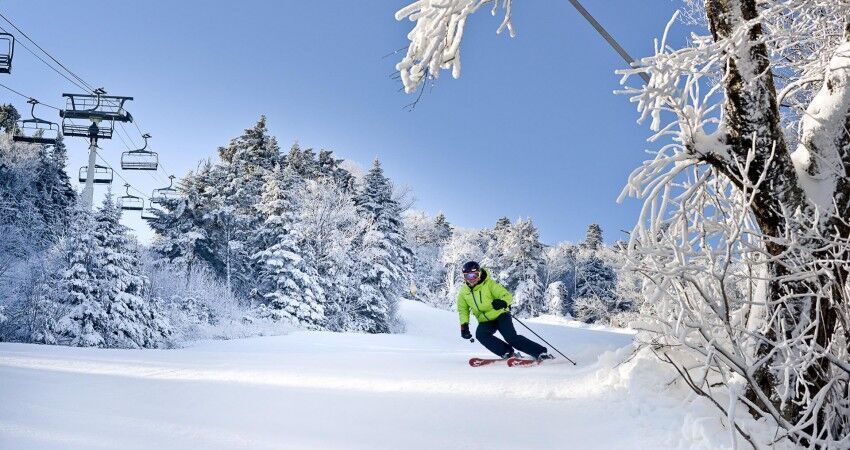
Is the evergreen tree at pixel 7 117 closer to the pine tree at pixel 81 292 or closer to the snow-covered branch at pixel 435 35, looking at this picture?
the pine tree at pixel 81 292

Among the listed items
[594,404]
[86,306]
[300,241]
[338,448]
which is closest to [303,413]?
[338,448]

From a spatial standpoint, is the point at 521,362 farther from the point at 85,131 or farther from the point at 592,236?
the point at 592,236

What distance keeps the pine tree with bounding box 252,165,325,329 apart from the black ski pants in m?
18.4

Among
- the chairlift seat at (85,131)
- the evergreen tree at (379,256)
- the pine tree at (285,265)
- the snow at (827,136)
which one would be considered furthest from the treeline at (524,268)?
the snow at (827,136)

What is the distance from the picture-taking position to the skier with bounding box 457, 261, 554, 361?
21.5ft

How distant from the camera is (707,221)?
2967 mm

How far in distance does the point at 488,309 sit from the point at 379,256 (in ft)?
72.4

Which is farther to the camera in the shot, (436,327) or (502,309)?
(436,327)

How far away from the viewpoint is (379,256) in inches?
1121

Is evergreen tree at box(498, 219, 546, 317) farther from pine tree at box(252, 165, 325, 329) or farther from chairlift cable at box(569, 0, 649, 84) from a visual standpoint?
chairlift cable at box(569, 0, 649, 84)

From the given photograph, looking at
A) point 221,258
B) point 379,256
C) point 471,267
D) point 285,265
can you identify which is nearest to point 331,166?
point 221,258

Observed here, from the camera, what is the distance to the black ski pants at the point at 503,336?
→ 252 inches

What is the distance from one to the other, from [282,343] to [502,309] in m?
7.56

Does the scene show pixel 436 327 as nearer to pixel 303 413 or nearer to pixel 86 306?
pixel 86 306
